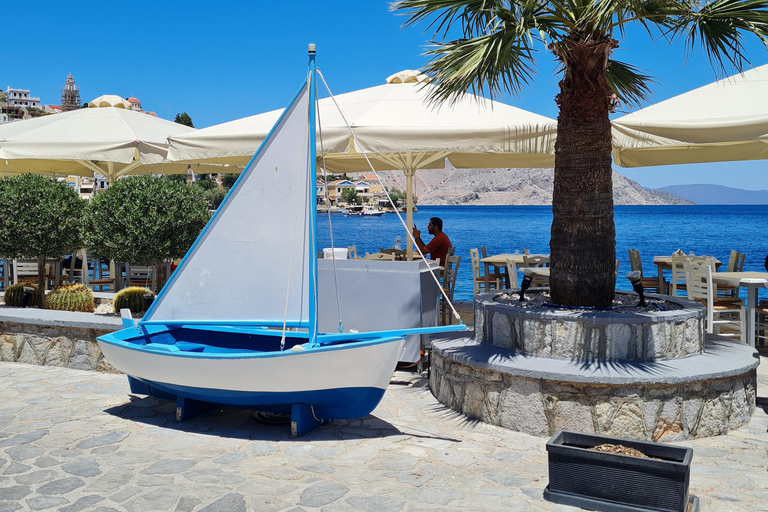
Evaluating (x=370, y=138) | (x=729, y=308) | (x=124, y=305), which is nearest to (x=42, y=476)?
(x=124, y=305)

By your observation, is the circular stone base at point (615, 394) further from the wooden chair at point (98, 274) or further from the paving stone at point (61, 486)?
the wooden chair at point (98, 274)

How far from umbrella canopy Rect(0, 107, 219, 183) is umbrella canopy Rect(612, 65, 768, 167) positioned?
214 inches

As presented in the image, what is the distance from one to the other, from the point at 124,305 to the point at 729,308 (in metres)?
6.86

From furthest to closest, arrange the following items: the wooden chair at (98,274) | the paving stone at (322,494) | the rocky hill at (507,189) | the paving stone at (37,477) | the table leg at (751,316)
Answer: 1. the rocky hill at (507,189)
2. the wooden chair at (98,274)
3. the table leg at (751,316)
4. the paving stone at (37,477)
5. the paving stone at (322,494)

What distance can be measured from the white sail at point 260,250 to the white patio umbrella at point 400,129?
0.71 meters

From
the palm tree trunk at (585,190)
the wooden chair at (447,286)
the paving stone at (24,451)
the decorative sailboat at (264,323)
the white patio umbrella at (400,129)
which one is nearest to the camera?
the paving stone at (24,451)

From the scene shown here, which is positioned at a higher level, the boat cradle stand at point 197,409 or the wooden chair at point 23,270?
the wooden chair at point 23,270

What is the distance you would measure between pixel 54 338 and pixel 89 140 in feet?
8.96

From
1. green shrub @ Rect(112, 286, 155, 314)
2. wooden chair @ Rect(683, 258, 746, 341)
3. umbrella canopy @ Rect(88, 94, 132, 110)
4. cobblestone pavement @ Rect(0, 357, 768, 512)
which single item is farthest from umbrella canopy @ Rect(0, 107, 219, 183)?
wooden chair @ Rect(683, 258, 746, 341)

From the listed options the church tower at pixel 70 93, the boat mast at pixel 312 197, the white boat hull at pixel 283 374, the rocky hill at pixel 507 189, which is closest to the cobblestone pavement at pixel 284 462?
the white boat hull at pixel 283 374

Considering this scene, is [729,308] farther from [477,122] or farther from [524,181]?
[524,181]

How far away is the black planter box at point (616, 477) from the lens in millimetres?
3531

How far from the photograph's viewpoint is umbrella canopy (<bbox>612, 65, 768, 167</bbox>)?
641 centimetres

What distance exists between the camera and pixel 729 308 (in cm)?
764
